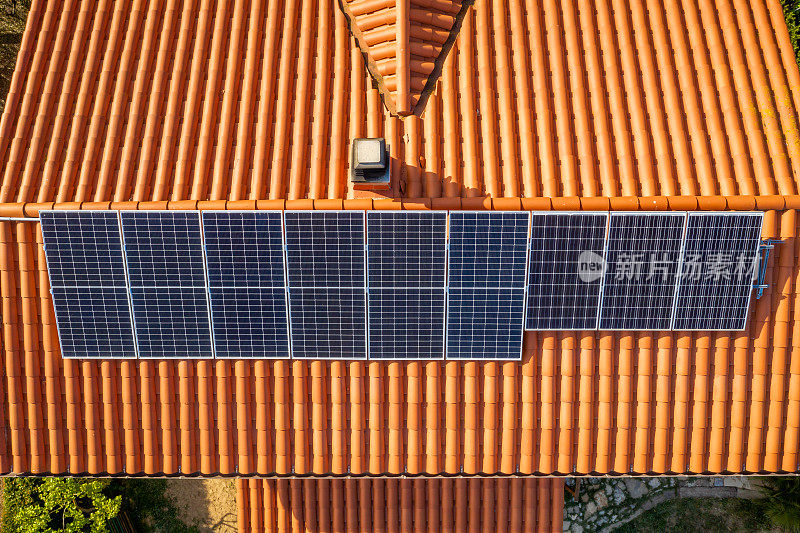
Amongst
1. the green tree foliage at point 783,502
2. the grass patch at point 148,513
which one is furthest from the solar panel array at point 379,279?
the green tree foliage at point 783,502

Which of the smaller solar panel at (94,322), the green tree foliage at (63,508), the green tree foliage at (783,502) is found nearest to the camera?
the smaller solar panel at (94,322)

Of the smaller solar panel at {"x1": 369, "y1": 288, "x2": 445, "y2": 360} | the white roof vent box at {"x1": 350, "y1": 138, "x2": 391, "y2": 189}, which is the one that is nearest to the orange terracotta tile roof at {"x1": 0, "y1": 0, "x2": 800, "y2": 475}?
the smaller solar panel at {"x1": 369, "y1": 288, "x2": 445, "y2": 360}

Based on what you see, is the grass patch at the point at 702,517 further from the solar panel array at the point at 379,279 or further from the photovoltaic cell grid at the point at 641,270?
the photovoltaic cell grid at the point at 641,270

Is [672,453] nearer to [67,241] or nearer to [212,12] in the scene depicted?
[67,241]

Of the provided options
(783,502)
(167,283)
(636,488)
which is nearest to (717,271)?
(636,488)

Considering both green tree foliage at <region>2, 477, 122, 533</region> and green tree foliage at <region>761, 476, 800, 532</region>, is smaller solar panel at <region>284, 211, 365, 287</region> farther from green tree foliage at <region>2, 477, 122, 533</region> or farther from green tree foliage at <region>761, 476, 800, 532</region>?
green tree foliage at <region>761, 476, 800, 532</region>

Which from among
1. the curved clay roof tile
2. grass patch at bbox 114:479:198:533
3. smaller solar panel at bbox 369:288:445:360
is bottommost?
grass patch at bbox 114:479:198:533

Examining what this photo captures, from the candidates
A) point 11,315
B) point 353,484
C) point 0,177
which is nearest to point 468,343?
point 353,484
